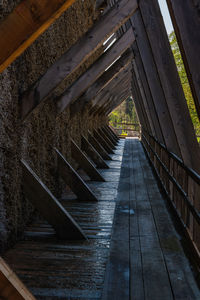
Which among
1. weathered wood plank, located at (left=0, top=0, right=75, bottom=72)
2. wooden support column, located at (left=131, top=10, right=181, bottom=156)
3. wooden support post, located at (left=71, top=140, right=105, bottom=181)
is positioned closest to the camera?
weathered wood plank, located at (left=0, top=0, right=75, bottom=72)

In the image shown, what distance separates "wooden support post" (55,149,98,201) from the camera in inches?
222

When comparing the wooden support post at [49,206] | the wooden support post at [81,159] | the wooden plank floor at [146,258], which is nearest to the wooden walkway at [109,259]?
the wooden plank floor at [146,258]

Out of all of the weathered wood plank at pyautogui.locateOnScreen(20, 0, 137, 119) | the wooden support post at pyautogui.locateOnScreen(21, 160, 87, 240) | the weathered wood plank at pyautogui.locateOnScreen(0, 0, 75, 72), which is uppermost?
the weathered wood plank at pyautogui.locateOnScreen(20, 0, 137, 119)

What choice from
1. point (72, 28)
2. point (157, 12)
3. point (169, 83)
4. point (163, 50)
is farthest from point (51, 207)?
point (72, 28)

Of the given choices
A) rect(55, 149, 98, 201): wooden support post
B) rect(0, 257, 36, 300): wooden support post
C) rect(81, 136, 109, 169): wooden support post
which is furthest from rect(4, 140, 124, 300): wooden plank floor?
rect(81, 136, 109, 169): wooden support post

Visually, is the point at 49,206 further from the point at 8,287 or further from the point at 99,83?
the point at 99,83

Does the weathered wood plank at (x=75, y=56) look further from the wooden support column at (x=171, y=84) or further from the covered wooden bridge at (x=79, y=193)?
the wooden support column at (x=171, y=84)

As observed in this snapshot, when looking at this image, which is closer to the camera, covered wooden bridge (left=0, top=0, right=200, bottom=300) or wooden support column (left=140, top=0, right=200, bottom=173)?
covered wooden bridge (left=0, top=0, right=200, bottom=300)

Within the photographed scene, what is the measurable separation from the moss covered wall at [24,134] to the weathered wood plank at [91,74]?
204 millimetres

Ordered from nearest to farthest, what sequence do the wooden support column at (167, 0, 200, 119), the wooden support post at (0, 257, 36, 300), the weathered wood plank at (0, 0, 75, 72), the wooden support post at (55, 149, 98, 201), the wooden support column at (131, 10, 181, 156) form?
the wooden support post at (0, 257, 36, 300), the weathered wood plank at (0, 0, 75, 72), the wooden support column at (167, 0, 200, 119), the wooden support column at (131, 10, 181, 156), the wooden support post at (55, 149, 98, 201)

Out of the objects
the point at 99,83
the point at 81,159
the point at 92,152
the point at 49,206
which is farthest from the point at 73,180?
the point at 92,152

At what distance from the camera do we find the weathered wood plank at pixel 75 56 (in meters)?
3.85

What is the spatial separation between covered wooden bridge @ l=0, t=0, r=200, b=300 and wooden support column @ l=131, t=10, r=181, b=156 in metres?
0.02

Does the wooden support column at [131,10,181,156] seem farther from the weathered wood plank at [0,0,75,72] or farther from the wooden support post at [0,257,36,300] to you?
the wooden support post at [0,257,36,300]
